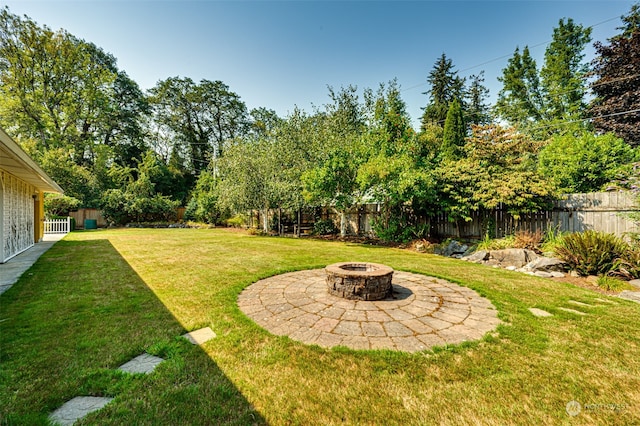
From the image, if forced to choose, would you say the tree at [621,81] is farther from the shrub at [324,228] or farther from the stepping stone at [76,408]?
the stepping stone at [76,408]

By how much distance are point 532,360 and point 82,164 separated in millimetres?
32315

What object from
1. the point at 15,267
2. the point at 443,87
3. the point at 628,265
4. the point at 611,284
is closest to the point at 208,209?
the point at 15,267

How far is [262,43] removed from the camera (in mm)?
10812

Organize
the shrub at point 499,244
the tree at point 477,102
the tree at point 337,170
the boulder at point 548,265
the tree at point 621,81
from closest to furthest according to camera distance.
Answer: the boulder at point 548,265 → the shrub at point 499,244 → the tree at point 337,170 → the tree at point 621,81 → the tree at point 477,102

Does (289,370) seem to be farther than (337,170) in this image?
No

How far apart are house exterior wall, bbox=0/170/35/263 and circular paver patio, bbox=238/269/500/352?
283 inches

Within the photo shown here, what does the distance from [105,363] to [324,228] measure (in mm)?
12507

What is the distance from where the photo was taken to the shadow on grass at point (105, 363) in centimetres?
177

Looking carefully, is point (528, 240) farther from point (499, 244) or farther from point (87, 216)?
point (87, 216)

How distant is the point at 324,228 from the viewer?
14.6 metres

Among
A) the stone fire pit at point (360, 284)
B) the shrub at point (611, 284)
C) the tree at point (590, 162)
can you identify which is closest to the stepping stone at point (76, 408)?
the stone fire pit at point (360, 284)

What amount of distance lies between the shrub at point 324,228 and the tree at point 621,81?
15.0m

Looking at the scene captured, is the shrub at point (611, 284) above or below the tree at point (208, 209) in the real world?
below

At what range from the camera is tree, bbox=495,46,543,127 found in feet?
72.8
